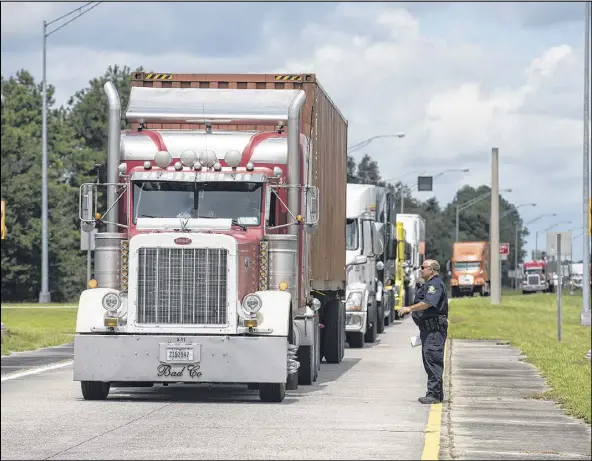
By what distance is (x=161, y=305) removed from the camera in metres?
18.6

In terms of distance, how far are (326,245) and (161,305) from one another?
5.58 m

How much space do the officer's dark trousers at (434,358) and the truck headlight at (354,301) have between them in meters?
14.2

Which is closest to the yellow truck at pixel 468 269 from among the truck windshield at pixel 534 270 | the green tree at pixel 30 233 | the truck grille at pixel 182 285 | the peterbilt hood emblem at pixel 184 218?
the green tree at pixel 30 233

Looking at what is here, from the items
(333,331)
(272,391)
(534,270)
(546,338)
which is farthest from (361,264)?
(534,270)

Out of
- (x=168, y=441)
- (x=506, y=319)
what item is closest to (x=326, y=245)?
(x=168, y=441)

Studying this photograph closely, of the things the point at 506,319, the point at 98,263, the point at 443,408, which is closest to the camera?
the point at 443,408

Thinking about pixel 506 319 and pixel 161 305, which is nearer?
pixel 161 305

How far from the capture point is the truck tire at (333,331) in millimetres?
26344

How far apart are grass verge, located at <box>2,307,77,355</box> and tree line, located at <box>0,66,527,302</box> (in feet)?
26.0

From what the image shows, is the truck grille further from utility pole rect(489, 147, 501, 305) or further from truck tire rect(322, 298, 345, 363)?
utility pole rect(489, 147, 501, 305)

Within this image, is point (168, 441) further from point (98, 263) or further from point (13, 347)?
point (13, 347)

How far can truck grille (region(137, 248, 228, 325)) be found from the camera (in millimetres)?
18578

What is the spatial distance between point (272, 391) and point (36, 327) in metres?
26.2

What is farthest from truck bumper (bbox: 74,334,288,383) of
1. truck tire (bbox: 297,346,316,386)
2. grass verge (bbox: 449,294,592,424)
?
grass verge (bbox: 449,294,592,424)
